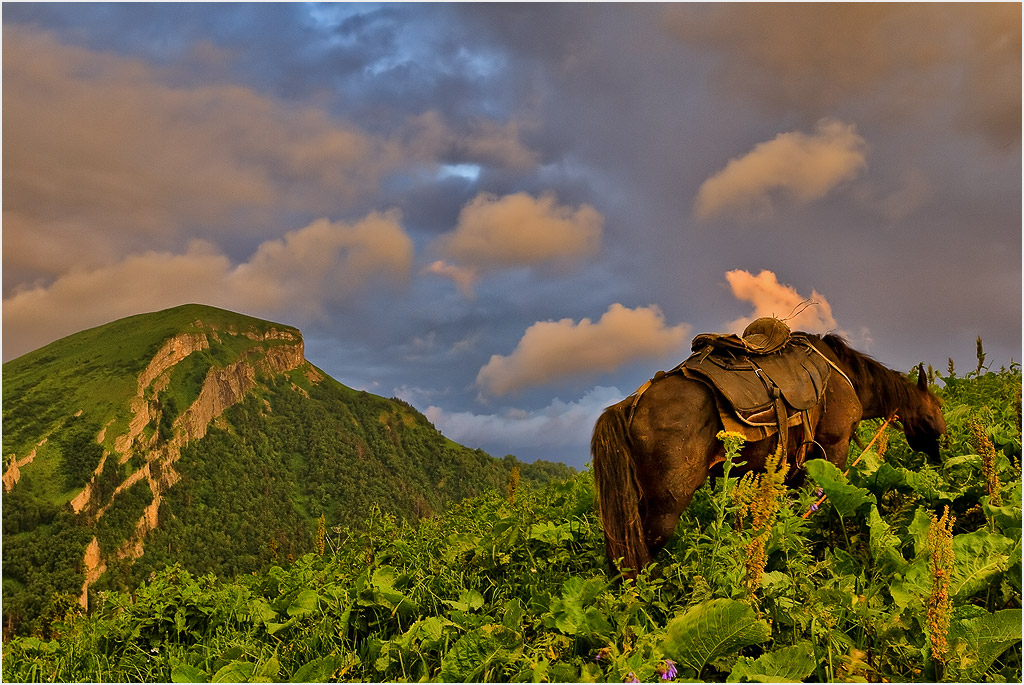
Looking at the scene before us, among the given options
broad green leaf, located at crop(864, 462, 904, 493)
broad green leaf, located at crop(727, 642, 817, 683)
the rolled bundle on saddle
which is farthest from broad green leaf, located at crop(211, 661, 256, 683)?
broad green leaf, located at crop(864, 462, 904, 493)

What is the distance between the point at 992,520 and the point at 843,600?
201 cm

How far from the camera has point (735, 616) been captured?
2.59 m

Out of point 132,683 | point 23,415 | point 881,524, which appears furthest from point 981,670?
point 23,415

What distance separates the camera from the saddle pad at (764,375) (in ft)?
15.7

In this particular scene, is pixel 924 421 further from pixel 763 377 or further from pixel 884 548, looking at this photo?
pixel 884 548

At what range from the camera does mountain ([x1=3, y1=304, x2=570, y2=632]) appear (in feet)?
396

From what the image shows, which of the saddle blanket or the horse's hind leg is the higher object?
the saddle blanket

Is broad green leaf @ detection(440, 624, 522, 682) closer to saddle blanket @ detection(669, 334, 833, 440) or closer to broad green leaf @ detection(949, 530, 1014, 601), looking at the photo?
broad green leaf @ detection(949, 530, 1014, 601)

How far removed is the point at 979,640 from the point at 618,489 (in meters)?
2.29

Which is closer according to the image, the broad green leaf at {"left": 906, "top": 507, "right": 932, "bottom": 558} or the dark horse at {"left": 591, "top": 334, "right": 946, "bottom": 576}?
the broad green leaf at {"left": 906, "top": 507, "right": 932, "bottom": 558}

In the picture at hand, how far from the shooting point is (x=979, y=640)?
2.82 meters

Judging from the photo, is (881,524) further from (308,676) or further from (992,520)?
(308,676)

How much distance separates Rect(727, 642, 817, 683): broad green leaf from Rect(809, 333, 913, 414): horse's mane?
4412mm

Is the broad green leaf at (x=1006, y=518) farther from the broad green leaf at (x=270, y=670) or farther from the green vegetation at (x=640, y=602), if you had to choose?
the broad green leaf at (x=270, y=670)
